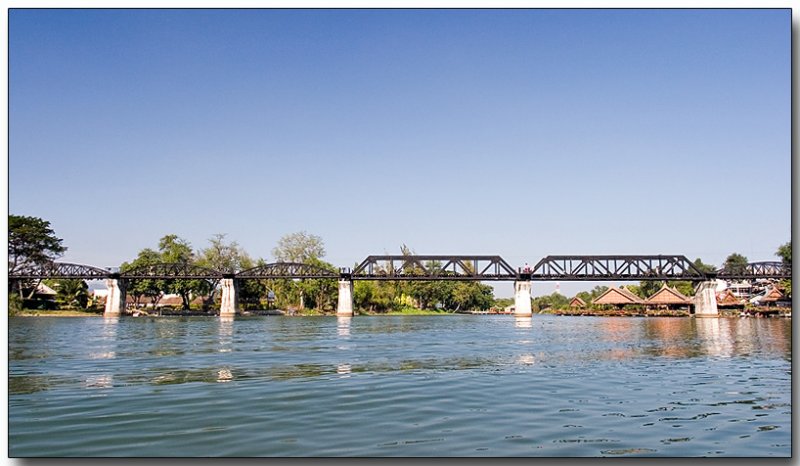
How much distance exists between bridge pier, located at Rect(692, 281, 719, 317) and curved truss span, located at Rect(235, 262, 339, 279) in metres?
57.5

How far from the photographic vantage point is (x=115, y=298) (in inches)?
4067

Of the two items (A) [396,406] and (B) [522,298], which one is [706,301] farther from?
(A) [396,406]

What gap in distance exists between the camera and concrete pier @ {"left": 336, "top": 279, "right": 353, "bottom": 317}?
10875 cm

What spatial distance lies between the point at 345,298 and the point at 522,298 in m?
29.5

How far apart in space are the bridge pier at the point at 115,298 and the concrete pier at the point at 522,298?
62.5 metres

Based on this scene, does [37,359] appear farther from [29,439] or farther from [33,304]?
[33,304]

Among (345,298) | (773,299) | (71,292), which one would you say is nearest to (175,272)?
(71,292)

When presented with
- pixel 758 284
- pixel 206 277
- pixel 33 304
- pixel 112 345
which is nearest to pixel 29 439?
pixel 112 345

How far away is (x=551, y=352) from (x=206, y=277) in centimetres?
9018

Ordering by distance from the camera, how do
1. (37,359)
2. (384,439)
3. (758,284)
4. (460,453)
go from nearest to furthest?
(460,453) < (384,439) < (37,359) < (758,284)

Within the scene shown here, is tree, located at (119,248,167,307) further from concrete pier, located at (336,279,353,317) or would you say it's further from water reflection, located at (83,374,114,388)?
water reflection, located at (83,374,114,388)

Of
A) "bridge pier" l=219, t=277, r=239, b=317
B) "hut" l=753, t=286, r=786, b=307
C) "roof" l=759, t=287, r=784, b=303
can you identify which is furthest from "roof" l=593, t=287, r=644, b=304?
"bridge pier" l=219, t=277, r=239, b=317

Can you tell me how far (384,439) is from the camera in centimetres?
995

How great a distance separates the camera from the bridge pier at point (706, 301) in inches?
3917
